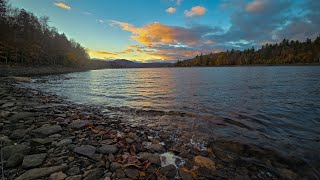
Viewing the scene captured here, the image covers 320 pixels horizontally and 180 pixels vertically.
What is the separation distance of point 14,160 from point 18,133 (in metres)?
2.42

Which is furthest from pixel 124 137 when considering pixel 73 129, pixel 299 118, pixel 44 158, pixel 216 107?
pixel 299 118

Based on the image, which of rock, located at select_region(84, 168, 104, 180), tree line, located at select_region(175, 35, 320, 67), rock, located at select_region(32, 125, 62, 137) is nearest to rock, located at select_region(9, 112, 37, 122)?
rock, located at select_region(32, 125, 62, 137)

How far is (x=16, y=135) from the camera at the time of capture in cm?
648

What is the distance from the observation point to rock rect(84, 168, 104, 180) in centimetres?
427

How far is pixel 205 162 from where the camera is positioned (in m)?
5.57

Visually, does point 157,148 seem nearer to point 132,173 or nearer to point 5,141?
point 132,173

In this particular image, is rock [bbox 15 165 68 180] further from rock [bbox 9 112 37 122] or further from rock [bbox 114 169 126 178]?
rock [bbox 9 112 37 122]

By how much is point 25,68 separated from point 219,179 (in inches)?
2929

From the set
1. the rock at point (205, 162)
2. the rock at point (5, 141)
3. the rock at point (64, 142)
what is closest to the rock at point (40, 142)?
the rock at point (64, 142)

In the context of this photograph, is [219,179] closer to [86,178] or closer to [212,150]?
[212,150]

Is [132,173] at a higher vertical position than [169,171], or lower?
higher

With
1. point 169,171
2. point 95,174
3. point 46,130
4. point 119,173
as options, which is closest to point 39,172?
point 95,174

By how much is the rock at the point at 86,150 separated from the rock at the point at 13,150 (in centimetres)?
127

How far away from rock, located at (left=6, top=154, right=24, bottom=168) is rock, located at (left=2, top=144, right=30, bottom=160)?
8.8 inches
